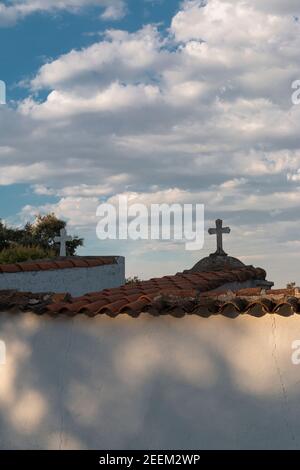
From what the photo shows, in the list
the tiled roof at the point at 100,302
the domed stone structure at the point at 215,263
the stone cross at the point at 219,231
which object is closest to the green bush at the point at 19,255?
the domed stone structure at the point at 215,263

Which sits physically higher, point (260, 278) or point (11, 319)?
point (260, 278)

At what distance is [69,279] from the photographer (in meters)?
14.4

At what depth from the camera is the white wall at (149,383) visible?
634cm

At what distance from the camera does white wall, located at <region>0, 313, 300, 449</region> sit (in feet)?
20.8

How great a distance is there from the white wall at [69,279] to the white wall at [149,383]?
5106 mm

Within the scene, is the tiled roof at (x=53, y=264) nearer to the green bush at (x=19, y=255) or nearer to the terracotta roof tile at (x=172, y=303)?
the green bush at (x=19, y=255)

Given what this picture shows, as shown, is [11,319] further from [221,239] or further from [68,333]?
[221,239]

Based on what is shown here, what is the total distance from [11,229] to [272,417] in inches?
1018

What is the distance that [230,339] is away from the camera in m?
6.50

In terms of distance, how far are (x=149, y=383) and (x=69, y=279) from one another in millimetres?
7719

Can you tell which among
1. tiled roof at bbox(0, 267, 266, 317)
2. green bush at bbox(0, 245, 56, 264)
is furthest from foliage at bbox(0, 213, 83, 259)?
tiled roof at bbox(0, 267, 266, 317)

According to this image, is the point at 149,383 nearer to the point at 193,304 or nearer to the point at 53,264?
the point at 193,304

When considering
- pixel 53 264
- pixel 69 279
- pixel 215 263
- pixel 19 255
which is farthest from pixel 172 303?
pixel 19 255

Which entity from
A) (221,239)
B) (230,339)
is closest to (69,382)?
(230,339)
